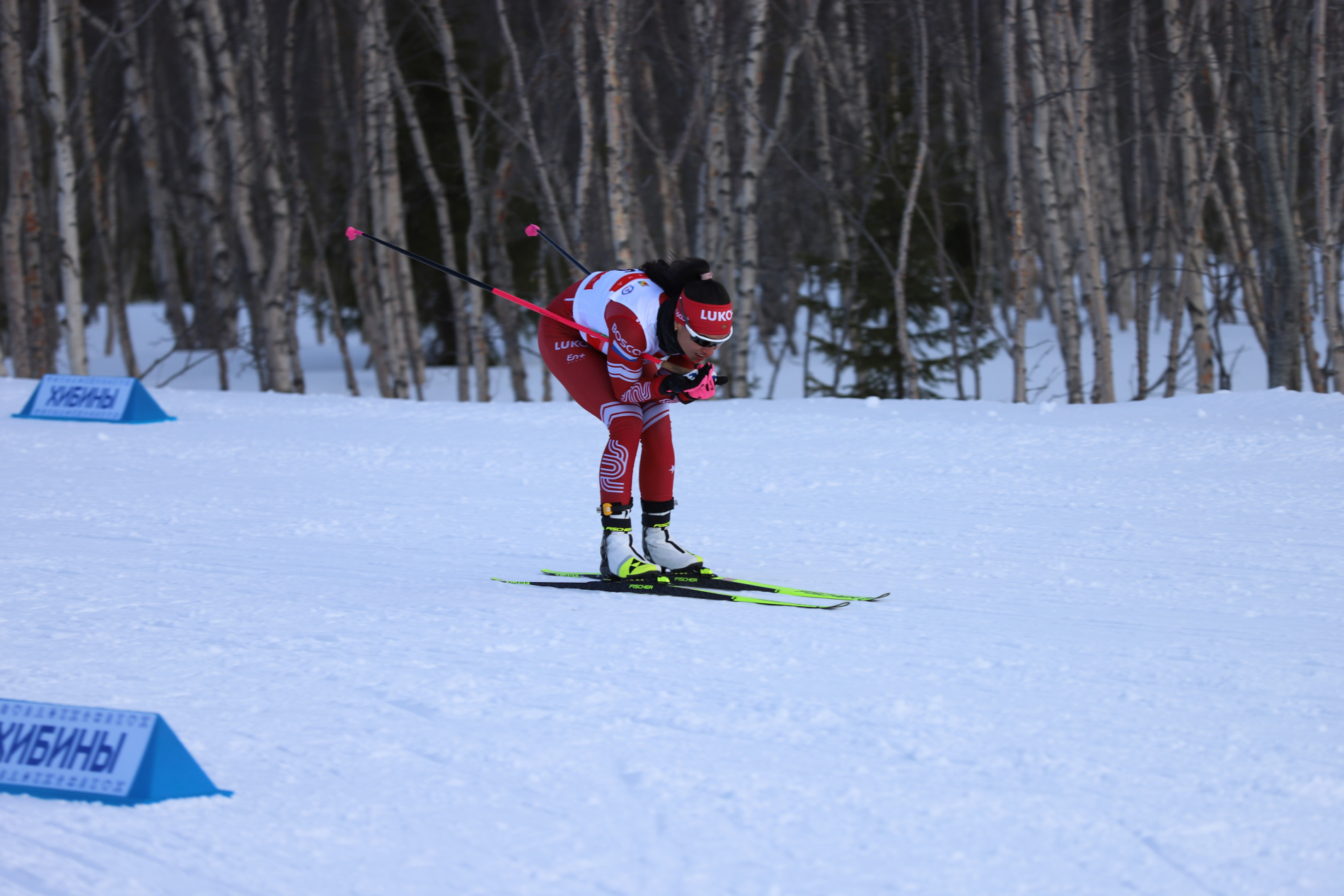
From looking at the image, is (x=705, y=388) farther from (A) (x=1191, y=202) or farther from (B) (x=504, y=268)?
(B) (x=504, y=268)

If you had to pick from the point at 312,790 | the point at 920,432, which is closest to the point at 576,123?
the point at 920,432

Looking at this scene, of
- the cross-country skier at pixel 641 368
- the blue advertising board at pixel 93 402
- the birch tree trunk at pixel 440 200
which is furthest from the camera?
the birch tree trunk at pixel 440 200

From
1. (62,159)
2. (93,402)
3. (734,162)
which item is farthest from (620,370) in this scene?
(734,162)

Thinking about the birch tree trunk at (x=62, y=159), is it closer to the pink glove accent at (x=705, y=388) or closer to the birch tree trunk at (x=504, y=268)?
the birch tree trunk at (x=504, y=268)

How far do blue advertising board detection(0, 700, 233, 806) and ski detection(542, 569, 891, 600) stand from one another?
215 cm

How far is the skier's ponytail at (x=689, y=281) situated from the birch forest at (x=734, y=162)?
224 inches

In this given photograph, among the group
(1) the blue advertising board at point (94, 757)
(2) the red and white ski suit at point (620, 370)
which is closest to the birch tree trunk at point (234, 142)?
(2) the red and white ski suit at point (620, 370)

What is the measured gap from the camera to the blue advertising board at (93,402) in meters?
9.09

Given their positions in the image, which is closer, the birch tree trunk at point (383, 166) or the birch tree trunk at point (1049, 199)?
the birch tree trunk at point (1049, 199)

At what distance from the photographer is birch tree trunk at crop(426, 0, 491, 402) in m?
12.8

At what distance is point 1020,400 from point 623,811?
9.41 m

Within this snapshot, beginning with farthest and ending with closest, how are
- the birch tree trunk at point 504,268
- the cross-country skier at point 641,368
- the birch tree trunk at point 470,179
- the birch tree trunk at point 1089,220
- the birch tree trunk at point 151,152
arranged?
the birch tree trunk at point 151,152, the birch tree trunk at point 504,268, the birch tree trunk at point 470,179, the birch tree trunk at point 1089,220, the cross-country skier at point 641,368

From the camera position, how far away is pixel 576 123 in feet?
54.5

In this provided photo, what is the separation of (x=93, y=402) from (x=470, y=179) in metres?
5.78
